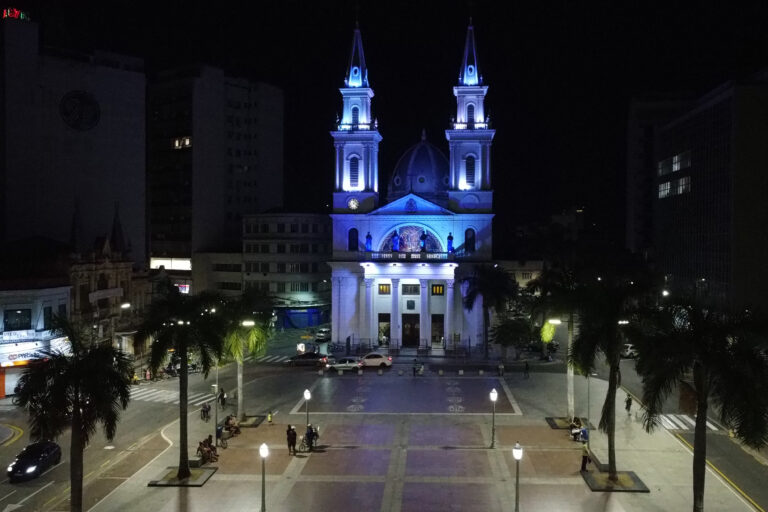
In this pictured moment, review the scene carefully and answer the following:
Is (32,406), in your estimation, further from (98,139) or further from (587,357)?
(98,139)

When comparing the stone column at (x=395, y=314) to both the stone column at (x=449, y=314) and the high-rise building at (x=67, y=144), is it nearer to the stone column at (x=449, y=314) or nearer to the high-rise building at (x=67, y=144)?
the stone column at (x=449, y=314)

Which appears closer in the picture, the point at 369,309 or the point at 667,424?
the point at 667,424

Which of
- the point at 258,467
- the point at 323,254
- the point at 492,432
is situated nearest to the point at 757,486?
the point at 492,432

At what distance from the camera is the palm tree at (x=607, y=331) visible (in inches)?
1177

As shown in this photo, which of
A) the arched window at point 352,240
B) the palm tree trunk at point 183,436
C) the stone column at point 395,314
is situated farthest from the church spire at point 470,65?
the palm tree trunk at point 183,436

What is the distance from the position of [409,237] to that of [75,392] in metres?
50.7

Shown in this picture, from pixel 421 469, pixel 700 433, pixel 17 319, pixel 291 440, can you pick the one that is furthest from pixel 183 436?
pixel 17 319

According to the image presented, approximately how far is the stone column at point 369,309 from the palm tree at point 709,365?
4833cm

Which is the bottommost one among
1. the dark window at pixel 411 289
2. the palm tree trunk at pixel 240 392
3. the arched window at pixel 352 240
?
the palm tree trunk at pixel 240 392

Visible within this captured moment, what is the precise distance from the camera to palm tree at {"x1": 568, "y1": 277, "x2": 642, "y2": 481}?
2989cm

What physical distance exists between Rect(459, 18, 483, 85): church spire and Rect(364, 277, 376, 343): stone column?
23651 millimetres

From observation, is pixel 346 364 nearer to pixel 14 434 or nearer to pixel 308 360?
pixel 308 360

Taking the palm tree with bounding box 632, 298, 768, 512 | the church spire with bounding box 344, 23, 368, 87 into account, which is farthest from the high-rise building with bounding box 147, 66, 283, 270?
the palm tree with bounding box 632, 298, 768, 512

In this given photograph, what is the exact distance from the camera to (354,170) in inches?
2938
